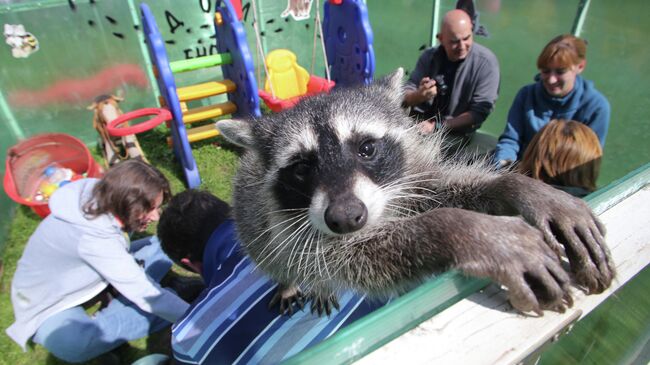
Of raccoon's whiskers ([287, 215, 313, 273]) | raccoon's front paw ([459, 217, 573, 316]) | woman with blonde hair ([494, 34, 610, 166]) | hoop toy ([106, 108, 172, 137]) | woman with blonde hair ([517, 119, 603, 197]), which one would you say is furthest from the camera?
hoop toy ([106, 108, 172, 137])

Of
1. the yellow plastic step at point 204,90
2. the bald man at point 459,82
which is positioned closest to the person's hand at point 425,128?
the bald man at point 459,82

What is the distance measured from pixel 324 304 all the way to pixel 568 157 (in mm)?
1772

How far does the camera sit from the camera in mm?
3953

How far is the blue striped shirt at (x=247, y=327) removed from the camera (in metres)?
1.65

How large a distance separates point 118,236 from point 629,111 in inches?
193

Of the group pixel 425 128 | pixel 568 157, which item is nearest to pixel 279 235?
pixel 425 128

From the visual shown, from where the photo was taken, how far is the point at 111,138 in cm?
559

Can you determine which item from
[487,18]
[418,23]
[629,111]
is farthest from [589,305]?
[418,23]

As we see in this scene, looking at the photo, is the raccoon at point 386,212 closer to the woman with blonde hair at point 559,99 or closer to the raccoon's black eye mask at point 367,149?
the raccoon's black eye mask at point 367,149

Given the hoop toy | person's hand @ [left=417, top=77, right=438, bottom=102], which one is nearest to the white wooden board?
person's hand @ [left=417, top=77, right=438, bottom=102]

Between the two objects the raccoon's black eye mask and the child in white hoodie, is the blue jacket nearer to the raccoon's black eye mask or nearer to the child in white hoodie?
the raccoon's black eye mask

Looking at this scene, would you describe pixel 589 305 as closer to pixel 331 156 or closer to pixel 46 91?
pixel 331 156

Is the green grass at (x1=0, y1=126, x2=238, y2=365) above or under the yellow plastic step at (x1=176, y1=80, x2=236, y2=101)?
under

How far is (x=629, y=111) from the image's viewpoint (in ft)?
12.8
